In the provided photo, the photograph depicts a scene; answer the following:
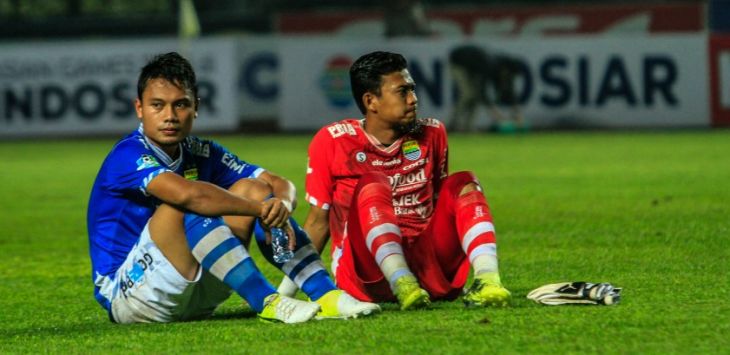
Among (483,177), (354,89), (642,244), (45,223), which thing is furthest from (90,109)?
(354,89)

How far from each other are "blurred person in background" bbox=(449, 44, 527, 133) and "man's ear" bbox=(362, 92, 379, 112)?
787 inches

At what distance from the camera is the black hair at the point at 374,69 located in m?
6.26

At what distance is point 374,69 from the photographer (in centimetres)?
629

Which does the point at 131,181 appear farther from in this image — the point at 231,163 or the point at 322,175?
the point at 322,175

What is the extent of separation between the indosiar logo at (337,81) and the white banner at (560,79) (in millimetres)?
→ 18

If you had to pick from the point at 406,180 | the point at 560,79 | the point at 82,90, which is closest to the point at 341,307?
the point at 406,180

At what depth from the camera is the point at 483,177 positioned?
15.8 m

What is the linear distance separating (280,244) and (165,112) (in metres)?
0.68

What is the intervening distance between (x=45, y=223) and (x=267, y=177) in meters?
6.31

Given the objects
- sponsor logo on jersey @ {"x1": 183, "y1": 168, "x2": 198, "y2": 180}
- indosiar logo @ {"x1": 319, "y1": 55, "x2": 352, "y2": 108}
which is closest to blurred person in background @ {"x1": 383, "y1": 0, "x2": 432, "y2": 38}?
indosiar logo @ {"x1": 319, "y1": 55, "x2": 352, "y2": 108}

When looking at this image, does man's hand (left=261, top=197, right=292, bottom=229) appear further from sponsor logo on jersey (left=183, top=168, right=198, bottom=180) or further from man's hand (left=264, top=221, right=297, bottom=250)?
sponsor logo on jersey (left=183, top=168, right=198, bottom=180)

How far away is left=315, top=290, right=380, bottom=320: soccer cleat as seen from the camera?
18.3 feet

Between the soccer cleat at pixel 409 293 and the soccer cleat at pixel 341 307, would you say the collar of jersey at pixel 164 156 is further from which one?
the soccer cleat at pixel 409 293

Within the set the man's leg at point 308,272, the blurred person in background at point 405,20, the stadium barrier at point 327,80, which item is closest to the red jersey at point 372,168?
the man's leg at point 308,272
